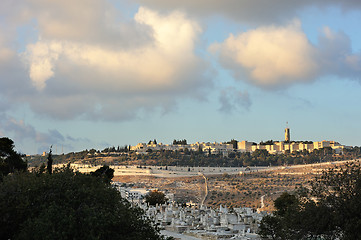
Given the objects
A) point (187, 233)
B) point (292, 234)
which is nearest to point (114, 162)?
point (187, 233)

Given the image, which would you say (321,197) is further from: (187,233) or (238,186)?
(238,186)

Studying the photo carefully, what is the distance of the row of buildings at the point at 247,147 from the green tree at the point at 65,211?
13595 cm

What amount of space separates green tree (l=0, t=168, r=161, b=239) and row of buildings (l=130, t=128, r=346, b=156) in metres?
A: 136

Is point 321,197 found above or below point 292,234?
above

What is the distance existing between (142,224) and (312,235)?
252 inches

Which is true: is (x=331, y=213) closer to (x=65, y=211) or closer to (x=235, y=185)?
(x=65, y=211)

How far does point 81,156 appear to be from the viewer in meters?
157

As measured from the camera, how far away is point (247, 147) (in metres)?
180

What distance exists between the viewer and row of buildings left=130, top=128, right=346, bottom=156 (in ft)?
529

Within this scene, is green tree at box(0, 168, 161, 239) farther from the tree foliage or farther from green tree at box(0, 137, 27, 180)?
green tree at box(0, 137, 27, 180)

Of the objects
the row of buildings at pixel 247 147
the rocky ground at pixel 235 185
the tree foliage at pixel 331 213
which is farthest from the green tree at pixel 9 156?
the row of buildings at pixel 247 147

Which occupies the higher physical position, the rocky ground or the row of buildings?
the row of buildings

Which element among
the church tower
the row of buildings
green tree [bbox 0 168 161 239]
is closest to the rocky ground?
green tree [bbox 0 168 161 239]

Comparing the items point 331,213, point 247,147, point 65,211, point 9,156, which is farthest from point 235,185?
point 247,147
